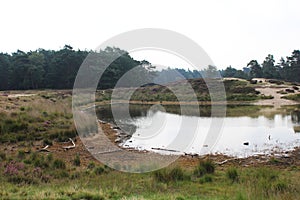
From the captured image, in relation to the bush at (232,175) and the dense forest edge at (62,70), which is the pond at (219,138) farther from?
the dense forest edge at (62,70)

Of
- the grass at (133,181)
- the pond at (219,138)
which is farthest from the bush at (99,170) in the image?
the pond at (219,138)

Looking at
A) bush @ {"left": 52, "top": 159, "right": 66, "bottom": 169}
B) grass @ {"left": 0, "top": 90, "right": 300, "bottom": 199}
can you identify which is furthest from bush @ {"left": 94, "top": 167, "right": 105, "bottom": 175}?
bush @ {"left": 52, "top": 159, "right": 66, "bottom": 169}

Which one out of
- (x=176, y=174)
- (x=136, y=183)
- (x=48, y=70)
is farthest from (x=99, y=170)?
(x=48, y=70)

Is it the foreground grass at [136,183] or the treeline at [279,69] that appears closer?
the foreground grass at [136,183]

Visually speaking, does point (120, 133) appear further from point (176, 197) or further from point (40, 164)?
point (176, 197)

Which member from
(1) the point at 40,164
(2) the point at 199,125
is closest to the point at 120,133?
(2) the point at 199,125

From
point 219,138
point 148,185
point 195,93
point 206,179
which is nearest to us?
point 148,185

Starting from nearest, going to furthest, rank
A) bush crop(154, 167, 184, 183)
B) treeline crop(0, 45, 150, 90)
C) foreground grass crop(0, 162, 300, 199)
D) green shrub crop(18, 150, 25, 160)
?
foreground grass crop(0, 162, 300, 199)
bush crop(154, 167, 184, 183)
green shrub crop(18, 150, 25, 160)
treeline crop(0, 45, 150, 90)

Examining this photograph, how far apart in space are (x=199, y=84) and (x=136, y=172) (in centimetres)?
4553

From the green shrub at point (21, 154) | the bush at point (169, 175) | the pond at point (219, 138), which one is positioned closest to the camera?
the bush at point (169, 175)

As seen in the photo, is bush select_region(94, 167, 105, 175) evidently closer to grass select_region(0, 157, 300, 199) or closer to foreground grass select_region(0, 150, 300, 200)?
foreground grass select_region(0, 150, 300, 200)

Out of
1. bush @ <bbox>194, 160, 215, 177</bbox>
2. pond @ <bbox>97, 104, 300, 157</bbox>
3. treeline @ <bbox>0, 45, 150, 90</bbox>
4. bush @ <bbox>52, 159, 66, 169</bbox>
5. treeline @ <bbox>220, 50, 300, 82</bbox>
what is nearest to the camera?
bush @ <bbox>194, 160, 215, 177</bbox>

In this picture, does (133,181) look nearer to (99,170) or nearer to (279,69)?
(99,170)

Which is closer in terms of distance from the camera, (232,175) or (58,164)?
(232,175)
